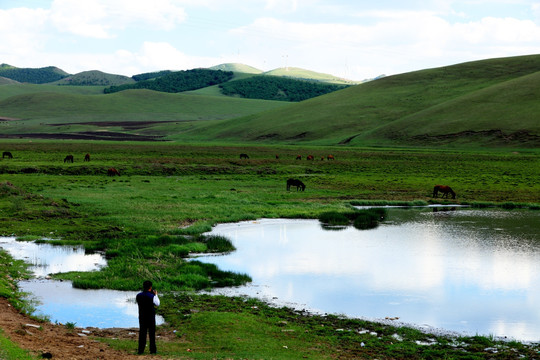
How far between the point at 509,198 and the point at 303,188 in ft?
53.4

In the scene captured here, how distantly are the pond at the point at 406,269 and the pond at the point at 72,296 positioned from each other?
3.96 metres

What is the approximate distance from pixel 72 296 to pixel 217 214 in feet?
60.3

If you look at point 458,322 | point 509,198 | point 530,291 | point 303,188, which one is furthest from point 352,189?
point 458,322

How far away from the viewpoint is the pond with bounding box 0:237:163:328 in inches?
696

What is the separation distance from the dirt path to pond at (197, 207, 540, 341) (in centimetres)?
585

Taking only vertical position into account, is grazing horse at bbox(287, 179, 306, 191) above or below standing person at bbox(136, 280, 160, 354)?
above

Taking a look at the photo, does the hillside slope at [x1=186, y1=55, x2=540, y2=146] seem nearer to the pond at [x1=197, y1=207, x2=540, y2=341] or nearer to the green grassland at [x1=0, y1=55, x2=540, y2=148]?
the green grassland at [x1=0, y1=55, x2=540, y2=148]

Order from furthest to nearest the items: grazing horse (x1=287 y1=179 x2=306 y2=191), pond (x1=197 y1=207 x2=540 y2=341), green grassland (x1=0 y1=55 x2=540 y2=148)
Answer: green grassland (x1=0 y1=55 x2=540 y2=148) < grazing horse (x1=287 y1=179 x2=306 y2=191) < pond (x1=197 y1=207 x2=540 y2=341)

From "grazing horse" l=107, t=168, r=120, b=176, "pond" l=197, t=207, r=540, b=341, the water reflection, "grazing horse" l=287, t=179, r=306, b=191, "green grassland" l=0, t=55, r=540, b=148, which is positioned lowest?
"pond" l=197, t=207, r=540, b=341

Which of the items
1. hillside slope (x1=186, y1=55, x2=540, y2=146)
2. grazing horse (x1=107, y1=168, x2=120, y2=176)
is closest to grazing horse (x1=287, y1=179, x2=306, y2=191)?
grazing horse (x1=107, y1=168, x2=120, y2=176)

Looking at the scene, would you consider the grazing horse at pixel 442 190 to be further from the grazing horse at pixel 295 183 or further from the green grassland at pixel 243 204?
the grazing horse at pixel 295 183

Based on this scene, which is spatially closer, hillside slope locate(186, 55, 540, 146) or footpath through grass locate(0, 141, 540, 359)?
footpath through grass locate(0, 141, 540, 359)

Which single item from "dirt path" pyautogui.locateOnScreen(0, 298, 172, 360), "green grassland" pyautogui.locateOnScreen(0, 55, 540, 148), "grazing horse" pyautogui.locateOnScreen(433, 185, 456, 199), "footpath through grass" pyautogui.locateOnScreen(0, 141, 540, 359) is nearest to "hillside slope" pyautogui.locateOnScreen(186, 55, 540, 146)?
"green grassland" pyautogui.locateOnScreen(0, 55, 540, 148)

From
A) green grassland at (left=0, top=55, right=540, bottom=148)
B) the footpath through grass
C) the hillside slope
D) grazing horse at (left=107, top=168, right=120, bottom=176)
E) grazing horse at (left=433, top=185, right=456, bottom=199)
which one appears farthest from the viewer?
the hillside slope
